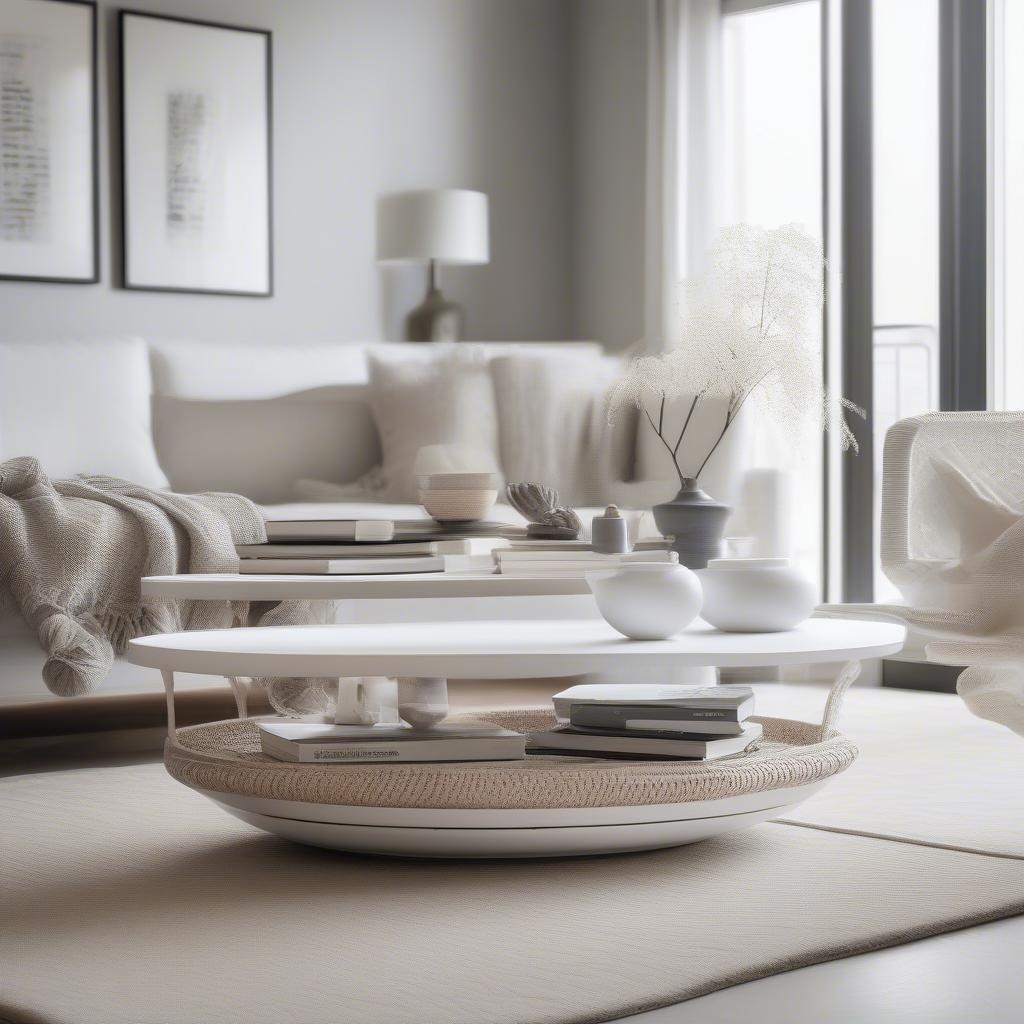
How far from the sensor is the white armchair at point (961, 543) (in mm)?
2873

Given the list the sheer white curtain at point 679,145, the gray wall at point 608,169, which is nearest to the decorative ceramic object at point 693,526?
the sheer white curtain at point 679,145

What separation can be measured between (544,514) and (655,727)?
50 centimetres

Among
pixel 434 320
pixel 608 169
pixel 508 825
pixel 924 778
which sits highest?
pixel 608 169

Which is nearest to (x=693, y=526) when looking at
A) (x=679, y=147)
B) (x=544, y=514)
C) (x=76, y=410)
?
(x=544, y=514)

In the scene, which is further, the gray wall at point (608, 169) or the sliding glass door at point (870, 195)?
the gray wall at point (608, 169)

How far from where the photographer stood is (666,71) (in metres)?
5.21

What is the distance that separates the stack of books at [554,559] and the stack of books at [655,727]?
0.59 feet

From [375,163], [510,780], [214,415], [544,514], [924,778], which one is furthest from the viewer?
[375,163]

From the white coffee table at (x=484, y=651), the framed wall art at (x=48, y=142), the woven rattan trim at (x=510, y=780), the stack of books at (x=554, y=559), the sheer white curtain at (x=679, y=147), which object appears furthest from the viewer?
the sheer white curtain at (x=679, y=147)

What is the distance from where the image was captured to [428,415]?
4.52 m

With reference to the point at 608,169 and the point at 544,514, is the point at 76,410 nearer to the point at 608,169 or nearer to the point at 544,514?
the point at 544,514

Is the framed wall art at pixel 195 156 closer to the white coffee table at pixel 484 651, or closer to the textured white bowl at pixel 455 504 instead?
the textured white bowl at pixel 455 504

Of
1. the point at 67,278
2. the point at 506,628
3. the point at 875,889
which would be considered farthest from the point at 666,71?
the point at 875,889

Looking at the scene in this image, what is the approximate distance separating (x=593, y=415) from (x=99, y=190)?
1688 millimetres
